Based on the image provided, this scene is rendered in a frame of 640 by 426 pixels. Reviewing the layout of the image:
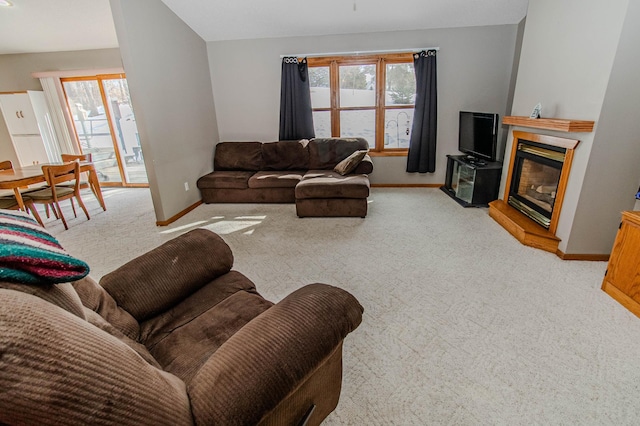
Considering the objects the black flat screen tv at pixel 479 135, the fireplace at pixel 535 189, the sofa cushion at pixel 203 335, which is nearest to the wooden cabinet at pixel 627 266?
the fireplace at pixel 535 189

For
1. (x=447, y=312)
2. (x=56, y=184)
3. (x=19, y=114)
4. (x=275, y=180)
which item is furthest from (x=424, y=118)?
(x=19, y=114)

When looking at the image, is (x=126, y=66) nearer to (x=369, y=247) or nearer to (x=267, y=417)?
(x=369, y=247)

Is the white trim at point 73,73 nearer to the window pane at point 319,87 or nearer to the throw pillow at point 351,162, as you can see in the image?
the window pane at point 319,87

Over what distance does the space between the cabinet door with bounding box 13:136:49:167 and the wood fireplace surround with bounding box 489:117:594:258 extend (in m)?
7.18

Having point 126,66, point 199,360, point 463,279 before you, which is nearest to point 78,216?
point 126,66

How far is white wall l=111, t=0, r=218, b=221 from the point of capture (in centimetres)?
327

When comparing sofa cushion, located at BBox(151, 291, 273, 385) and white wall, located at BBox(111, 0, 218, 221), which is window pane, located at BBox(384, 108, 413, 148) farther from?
sofa cushion, located at BBox(151, 291, 273, 385)

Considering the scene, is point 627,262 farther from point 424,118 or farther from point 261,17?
point 261,17

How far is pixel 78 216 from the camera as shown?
4230 millimetres

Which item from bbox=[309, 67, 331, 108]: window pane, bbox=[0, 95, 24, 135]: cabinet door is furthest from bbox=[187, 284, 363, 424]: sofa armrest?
bbox=[0, 95, 24, 135]: cabinet door

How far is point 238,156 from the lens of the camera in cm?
486

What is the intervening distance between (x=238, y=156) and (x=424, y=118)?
9.56 feet

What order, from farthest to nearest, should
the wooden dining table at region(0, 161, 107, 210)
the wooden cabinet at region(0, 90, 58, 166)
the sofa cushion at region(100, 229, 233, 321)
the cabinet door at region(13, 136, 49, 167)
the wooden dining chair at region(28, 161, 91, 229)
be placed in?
1. the cabinet door at region(13, 136, 49, 167)
2. the wooden cabinet at region(0, 90, 58, 166)
3. the wooden dining chair at region(28, 161, 91, 229)
4. the wooden dining table at region(0, 161, 107, 210)
5. the sofa cushion at region(100, 229, 233, 321)

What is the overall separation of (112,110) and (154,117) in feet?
8.81
